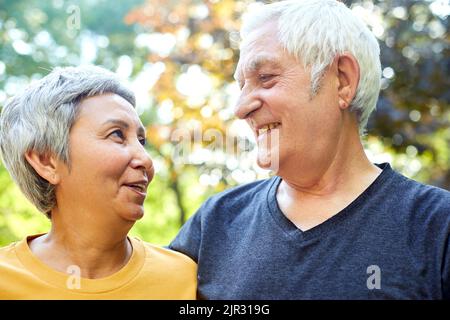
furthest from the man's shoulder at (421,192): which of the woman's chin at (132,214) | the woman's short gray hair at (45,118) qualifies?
the woman's short gray hair at (45,118)

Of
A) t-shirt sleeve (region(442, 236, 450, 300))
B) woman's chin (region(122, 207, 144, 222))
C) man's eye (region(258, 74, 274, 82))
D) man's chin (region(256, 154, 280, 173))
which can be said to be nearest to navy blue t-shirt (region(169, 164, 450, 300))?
t-shirt sleeve (region(442, 236, 450, 300))

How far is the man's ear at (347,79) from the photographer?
187cm

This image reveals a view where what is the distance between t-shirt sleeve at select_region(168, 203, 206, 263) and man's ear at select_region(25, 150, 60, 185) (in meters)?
0.47

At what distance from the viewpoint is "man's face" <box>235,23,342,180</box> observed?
1.82 meters

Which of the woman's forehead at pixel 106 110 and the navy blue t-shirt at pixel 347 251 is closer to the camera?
the navy blue t-shirt at pixel 347 251

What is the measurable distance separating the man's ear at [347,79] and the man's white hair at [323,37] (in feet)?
0.07

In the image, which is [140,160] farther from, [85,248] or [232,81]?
[232,81]

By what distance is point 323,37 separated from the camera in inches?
72.4

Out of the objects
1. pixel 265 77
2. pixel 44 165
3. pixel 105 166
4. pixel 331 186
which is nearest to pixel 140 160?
pixel 105 166

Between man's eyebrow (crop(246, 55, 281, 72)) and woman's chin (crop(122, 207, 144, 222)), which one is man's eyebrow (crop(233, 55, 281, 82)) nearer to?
man's eyebrow (crop(246, 55, 281, 72))

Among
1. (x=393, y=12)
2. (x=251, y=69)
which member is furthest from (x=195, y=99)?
(x=251, y=69)

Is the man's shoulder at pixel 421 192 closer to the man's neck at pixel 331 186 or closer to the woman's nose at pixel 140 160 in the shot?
the man's neck at pixel 331 186

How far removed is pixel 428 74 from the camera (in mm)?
4078

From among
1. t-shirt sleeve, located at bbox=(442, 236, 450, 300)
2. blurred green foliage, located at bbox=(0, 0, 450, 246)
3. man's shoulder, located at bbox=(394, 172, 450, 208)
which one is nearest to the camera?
t-shirt sleeve, located at bbox=(442, 236, 450, 300)
